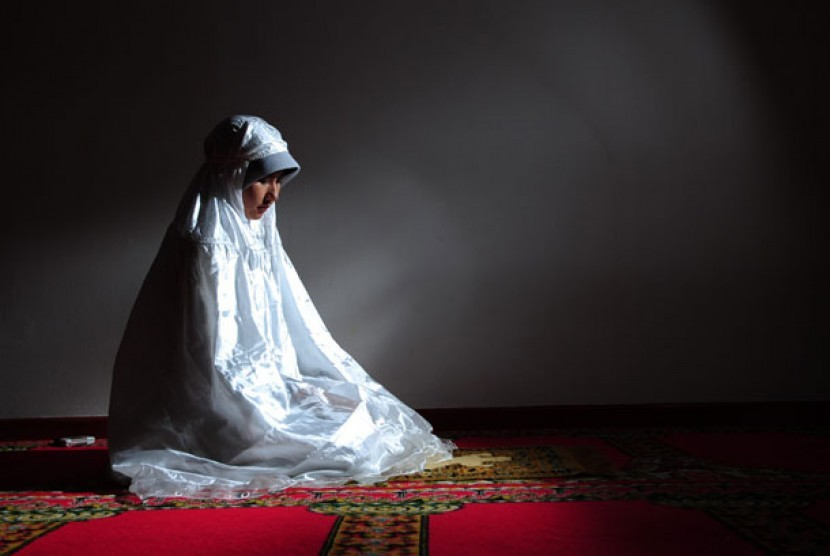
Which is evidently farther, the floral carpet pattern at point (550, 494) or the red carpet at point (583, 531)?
the floral carpet pattern at point (550, 494)

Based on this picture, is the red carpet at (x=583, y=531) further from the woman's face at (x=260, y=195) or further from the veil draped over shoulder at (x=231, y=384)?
the woman's face at (x=260, y=195)

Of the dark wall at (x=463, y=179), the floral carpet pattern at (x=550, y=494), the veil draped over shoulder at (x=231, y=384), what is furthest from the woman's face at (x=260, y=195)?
the dark wall at (x=463, y=179)

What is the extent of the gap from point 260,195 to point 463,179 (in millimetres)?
1455

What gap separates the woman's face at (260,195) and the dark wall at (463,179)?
116 centimetres

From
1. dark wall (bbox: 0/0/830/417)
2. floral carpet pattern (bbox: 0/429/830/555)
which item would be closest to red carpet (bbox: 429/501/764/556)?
floral carpet pattern (bbox: 0/429/830/555)

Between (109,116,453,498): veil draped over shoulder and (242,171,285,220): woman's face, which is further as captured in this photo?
(242,171,285,220): woman's face

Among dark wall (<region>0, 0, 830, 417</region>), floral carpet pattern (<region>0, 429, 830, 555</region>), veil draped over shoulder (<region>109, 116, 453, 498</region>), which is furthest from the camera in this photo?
dark wall (<region>0, 0, 830, 417</region>)

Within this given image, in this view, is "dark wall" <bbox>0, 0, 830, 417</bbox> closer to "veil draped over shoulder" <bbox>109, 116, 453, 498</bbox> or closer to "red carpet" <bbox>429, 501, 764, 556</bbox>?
"veil draped over shoulder" <bbox>109, 116, 453, 498</bbox>

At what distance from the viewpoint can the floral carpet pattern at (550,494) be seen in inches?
74.0

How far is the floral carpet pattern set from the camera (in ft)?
6.17

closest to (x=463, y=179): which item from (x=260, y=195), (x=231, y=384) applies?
(x=260, y=195)

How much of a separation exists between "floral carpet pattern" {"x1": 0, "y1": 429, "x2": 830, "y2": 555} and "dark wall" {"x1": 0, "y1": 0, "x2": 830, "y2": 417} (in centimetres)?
98

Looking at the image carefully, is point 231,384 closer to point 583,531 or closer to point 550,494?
point 550,494

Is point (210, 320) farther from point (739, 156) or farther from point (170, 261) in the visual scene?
point (739, 156)
